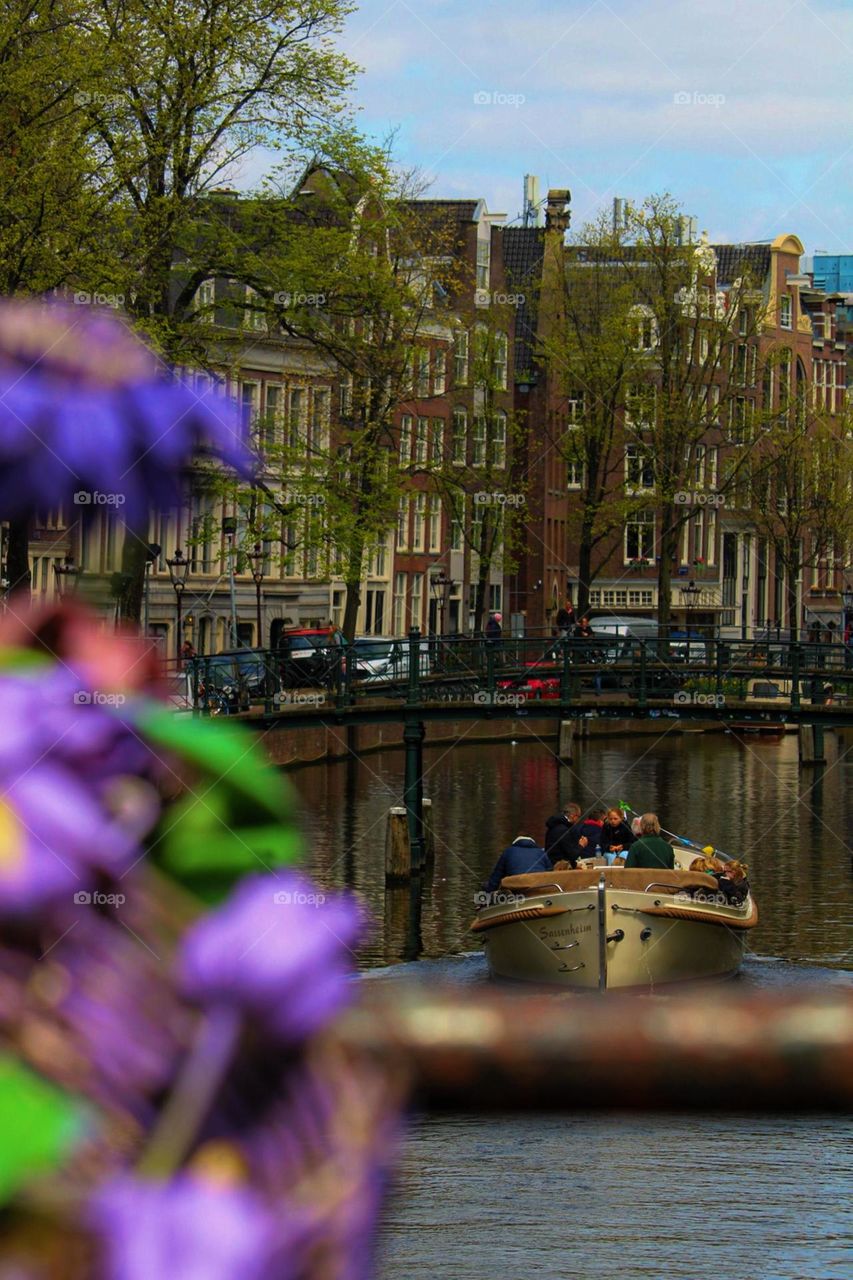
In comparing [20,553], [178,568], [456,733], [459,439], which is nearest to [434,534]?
[456,733]

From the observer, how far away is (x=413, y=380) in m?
44.0

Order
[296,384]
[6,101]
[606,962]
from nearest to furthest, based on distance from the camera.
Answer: [606,962] → [6,101] → [296,384]

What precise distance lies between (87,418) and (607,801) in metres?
43.2

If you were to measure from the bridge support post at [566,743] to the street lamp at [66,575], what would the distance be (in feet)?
180

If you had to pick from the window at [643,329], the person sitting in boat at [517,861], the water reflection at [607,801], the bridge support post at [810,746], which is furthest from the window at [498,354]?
the person sitting in boat at [517,861]

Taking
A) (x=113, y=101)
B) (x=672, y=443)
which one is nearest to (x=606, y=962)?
(x=113, y=101)

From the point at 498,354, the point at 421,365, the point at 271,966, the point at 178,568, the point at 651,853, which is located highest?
the point at 498,354

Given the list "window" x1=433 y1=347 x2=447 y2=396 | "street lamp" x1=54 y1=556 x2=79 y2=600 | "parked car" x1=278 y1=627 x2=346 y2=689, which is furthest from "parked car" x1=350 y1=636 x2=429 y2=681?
"street lamp" x1=54 y1=556 x2=79 y2=600

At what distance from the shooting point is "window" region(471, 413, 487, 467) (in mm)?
60875

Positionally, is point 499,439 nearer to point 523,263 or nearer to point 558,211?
point 558,211

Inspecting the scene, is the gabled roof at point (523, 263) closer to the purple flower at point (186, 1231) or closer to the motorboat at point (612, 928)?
the motorboat at point (612, 928)

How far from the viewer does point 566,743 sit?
59500mm

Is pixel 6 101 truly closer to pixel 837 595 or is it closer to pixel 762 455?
pixel 762 455

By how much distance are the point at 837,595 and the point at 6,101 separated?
7470 cm
